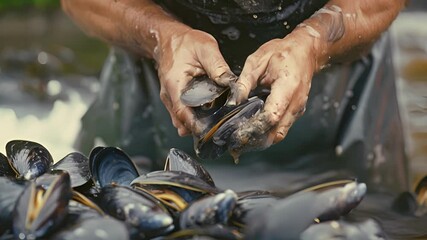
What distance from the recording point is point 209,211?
1369mm

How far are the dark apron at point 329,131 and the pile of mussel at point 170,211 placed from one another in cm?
134

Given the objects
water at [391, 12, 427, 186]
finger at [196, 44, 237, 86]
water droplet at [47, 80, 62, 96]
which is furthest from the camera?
water droplet at [47, 80, 62, 96]

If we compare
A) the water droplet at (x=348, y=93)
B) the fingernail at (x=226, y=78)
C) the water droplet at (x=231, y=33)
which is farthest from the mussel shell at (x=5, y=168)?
the water droplet at (x=348, y=93)

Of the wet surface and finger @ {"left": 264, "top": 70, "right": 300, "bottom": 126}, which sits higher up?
finger @ {"left": 264, "top": 70, "right": 300, "bottom": 126}

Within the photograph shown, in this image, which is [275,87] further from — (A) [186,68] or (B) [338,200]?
(B) [338,200]

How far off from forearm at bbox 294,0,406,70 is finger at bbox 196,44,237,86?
0.93ft

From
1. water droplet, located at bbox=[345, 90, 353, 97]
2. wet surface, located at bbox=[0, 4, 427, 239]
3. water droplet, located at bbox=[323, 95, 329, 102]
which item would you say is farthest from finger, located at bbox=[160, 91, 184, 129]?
water droplet, located at bbox=[345, 90, 353, 97]

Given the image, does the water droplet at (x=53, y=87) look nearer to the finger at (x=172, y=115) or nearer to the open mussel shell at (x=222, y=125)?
the finger at (x=172, y=115)

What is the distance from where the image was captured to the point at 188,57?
6.44 feet

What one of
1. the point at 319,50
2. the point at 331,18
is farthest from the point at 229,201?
the point at 331,18

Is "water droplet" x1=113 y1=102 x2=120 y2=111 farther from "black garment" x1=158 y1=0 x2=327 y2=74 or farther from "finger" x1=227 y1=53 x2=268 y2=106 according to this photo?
"finger" x1=227 y1=53 x2=268 y2=106

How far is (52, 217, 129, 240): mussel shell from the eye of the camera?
1.30 metres

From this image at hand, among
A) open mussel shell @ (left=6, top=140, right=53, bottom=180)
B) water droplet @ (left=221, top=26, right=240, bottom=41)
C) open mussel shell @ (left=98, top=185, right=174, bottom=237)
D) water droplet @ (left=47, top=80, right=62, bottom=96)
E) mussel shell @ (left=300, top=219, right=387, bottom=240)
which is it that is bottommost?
water droplet @ (left=47, top=80, right=62, bottom=96)

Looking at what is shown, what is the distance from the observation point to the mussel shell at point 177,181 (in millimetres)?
1496
